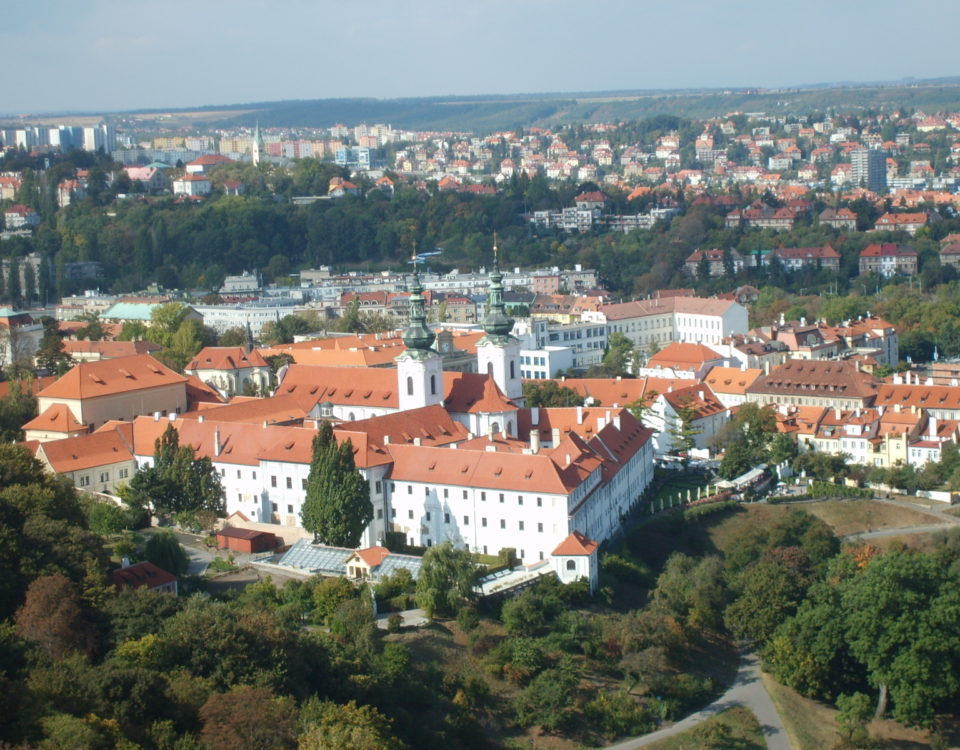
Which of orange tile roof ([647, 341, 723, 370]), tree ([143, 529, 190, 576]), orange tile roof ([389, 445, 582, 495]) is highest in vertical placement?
orange tile roof ([389, 445, 582, 495])

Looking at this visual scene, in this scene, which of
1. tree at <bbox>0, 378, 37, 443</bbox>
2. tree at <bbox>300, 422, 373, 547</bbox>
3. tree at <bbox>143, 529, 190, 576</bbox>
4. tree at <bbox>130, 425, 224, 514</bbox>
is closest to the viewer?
tree at <bbox>143, 529, 190, 576</bbox>

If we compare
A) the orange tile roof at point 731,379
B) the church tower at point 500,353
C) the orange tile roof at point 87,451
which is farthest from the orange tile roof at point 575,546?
the orange tile roof at point 731,379

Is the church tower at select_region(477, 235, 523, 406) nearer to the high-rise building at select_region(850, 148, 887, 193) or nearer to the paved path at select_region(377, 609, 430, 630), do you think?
the paved path at select_region(377, 609, 430, 630)

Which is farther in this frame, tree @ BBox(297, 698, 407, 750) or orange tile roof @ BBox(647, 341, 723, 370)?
orange tile roof @ BBox(647, 341, 723, 370)

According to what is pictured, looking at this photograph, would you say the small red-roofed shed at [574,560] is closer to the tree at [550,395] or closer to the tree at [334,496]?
the tree at [334,496]

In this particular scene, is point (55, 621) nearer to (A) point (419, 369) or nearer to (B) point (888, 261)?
(A) point (419, 369)

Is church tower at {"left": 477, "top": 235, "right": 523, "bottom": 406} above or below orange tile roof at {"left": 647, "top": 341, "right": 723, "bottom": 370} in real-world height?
above

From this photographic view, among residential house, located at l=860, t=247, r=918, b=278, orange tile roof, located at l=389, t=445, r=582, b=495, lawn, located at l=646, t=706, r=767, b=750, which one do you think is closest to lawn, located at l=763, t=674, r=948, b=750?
lawn, located at l=646, t=706, r=767, b=750

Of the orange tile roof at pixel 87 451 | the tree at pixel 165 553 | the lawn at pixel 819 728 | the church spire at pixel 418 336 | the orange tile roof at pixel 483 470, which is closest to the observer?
the lawn at pixel 819 728
